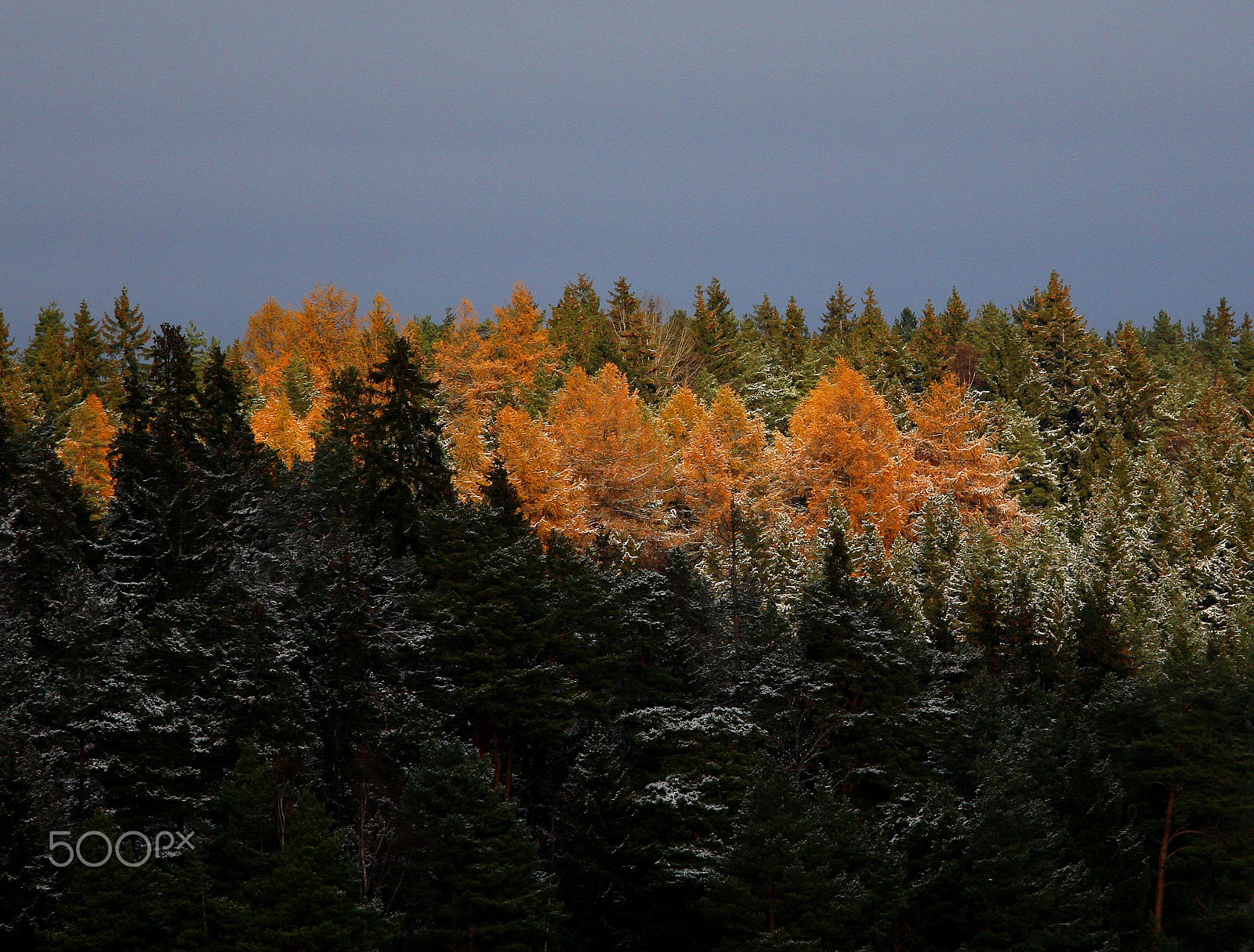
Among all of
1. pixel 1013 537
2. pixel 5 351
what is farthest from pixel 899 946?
pixel 5 351

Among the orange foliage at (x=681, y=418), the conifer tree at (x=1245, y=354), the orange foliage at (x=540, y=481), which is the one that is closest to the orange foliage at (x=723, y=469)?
the orange foliage at (x=681, y=418)

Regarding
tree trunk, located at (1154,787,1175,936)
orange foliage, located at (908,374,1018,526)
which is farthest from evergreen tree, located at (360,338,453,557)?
orange foliage, located at (908,374,1018,526)

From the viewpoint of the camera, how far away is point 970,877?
39875 mm

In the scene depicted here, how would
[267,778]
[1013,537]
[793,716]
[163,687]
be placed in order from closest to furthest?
[267,778]
[163,687]
[793,716]
[1013,537]

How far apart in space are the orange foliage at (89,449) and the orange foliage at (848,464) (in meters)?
35.8

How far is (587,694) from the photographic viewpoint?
1647 inches

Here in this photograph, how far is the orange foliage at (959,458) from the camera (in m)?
74.9

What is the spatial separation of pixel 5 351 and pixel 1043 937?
85104 millimetres

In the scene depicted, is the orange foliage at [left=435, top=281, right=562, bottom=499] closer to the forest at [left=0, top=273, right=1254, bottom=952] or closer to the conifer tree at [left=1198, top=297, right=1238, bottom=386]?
the forest at [left=0, top=273, right=1254, bottom=952]

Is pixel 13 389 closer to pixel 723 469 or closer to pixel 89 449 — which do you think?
pixel 89 449

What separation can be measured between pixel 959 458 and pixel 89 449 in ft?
157

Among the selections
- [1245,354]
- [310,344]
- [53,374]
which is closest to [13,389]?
[53,374]

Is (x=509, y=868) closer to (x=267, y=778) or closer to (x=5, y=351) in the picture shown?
(x=267, y=778)

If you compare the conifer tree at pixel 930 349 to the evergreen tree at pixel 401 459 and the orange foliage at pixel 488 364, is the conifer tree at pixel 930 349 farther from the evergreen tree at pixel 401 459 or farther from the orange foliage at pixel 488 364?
the evergreen tree at pixel 401 459
